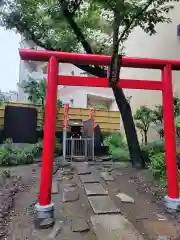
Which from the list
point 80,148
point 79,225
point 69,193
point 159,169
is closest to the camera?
point 79,225

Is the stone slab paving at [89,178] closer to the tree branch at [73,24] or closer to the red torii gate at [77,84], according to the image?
the red torii gate at [77,84]

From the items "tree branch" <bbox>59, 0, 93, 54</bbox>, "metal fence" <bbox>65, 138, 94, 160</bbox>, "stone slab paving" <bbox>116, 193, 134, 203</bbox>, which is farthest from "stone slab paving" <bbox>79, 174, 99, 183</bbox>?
"tree branch" <bbox>59, 0, 93, 54</bbox>

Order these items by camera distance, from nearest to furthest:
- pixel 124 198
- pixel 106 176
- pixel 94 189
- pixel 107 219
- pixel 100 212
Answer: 1. pixel 107 219
2. pixel 100 212
3. pixel 124 198
4. pixel 94 189
5. pixel 106 176

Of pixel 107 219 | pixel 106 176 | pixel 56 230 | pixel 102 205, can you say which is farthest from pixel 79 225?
pixel 106 176

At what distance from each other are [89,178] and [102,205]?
4.71 feet

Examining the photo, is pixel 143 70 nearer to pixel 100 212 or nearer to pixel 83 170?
pixel 83 170

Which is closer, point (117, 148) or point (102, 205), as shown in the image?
point (102, 205)

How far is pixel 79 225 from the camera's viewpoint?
2926 millimetres

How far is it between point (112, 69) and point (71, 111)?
22.1ft

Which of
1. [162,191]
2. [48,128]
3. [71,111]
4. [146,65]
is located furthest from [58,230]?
[71,111]

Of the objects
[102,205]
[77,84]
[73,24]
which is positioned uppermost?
[73,24]

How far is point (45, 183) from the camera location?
312 cm

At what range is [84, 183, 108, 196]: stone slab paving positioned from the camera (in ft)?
13.3

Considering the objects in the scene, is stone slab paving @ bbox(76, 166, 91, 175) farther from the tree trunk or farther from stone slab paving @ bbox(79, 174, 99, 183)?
the tree trunk
